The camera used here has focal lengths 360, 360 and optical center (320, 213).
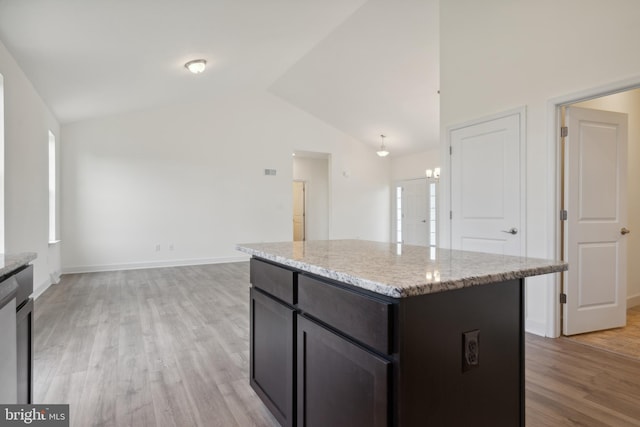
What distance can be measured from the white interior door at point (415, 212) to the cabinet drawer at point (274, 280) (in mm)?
7121

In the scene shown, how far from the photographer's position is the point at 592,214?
3.02m

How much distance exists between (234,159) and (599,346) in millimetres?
6477

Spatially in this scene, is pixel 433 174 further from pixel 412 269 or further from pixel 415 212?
pixel 412 269

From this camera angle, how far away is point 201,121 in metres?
7.12

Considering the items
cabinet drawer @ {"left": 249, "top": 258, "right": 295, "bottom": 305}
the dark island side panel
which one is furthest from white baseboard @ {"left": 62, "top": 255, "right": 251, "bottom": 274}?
the dark island side panel

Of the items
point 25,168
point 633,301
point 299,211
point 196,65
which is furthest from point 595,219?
point 299,211

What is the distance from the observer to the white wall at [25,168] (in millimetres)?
3219

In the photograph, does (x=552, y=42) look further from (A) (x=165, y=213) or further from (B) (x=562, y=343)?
(A) (x=165, y=213)

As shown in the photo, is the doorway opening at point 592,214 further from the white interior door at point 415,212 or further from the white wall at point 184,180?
the white wall at point 184,180

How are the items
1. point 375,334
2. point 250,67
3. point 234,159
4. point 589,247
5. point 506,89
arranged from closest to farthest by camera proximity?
point 375,334, point 589,247, point 506,89, point 250,67, point 234,159

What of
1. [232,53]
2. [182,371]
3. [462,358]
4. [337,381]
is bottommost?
[182,371]

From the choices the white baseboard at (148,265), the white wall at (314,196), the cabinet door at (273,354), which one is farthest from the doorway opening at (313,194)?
the cabinet door at (273,354)

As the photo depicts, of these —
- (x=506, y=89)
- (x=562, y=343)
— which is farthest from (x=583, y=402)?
(x=506, y=89)

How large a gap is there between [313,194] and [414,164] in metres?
2.79
